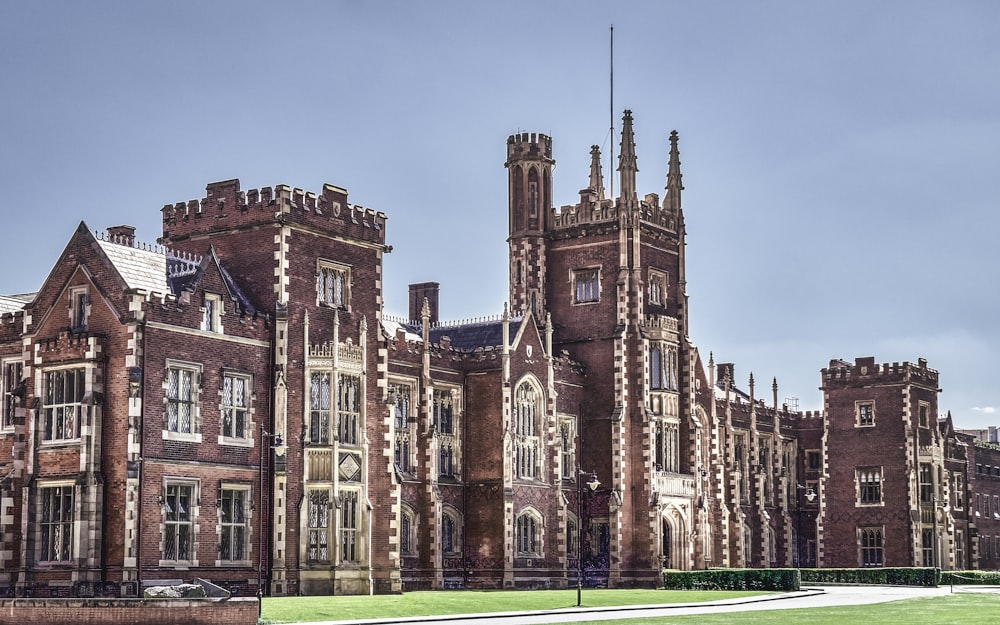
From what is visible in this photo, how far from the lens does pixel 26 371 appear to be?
45.3m

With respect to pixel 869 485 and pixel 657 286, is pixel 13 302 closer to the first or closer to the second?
pixel 657 286

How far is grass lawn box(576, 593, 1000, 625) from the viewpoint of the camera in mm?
36844

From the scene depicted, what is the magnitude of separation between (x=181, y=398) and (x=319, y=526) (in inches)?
255

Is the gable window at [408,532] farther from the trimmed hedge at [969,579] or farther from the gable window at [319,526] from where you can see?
the trimmed hedge at [969,579]

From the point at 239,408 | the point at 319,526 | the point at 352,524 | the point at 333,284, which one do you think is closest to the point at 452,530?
the point at 352,524

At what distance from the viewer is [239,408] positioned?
4634cm

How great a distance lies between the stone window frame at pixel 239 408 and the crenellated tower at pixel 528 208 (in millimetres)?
24370

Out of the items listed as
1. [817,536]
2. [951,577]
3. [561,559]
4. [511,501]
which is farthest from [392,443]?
[817,536]

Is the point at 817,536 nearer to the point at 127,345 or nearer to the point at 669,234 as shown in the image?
the point at 669,234

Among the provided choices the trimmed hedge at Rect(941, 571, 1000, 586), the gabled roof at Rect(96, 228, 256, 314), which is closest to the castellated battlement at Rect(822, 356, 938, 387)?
the trimmed hedge at Rect(941, 571, 1000, 586)

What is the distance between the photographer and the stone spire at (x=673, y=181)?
72.5m

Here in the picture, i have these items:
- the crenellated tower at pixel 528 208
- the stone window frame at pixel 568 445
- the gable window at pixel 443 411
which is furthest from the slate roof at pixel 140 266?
the crenellated tower at pixel 528 208

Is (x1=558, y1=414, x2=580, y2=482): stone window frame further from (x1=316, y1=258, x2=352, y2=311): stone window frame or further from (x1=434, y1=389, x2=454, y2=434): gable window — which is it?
(x1=316, y1=258, x2=352, y2=311): stone window frame

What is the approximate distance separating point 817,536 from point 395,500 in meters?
40.6
